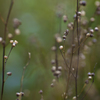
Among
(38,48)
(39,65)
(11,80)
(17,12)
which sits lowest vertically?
(11,80)

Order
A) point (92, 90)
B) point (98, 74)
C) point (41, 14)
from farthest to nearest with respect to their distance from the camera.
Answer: point (41, 14) → point (98, 74) → point (92, 90)

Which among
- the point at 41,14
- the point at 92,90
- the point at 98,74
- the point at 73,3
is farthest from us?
the point at 41,14

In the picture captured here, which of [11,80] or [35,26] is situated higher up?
[35,26]

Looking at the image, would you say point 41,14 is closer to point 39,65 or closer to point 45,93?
point 39,65

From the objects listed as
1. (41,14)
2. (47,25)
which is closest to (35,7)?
(41,14)

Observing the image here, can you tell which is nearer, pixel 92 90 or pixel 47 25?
pixel 92 90

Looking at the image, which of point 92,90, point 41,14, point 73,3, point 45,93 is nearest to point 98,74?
point 92,90

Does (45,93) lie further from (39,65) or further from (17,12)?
(17,12)
